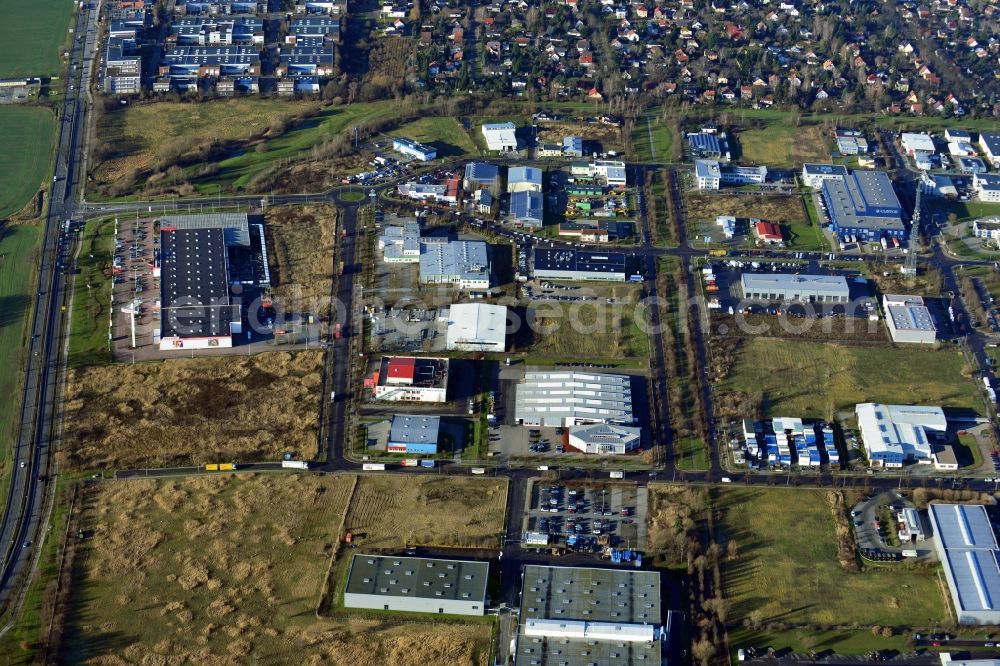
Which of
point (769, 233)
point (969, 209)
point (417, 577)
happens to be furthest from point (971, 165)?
point (417, 577)

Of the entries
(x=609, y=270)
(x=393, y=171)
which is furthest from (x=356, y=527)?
(x=393, y=171)

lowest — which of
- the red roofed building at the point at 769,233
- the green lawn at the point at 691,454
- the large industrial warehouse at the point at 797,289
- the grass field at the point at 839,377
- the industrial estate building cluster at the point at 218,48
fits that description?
the green lawn at the point at 691,454

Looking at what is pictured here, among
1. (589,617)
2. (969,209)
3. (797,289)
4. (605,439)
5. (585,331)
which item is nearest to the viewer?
(589,617)

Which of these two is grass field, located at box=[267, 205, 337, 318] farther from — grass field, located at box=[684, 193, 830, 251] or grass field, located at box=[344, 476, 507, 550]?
grass field, located at box=[684, 193, 830, 251]

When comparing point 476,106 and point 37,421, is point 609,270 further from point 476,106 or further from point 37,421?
point 37,421

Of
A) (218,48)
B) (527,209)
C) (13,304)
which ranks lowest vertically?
(13,304)

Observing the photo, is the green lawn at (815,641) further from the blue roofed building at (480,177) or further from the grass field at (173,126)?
the grass field at (173,126)

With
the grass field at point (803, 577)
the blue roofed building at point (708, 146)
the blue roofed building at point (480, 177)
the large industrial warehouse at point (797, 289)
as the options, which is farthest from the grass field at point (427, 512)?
the blue roofed building at point (708, 146)

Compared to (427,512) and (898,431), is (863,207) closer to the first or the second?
(898,431)
